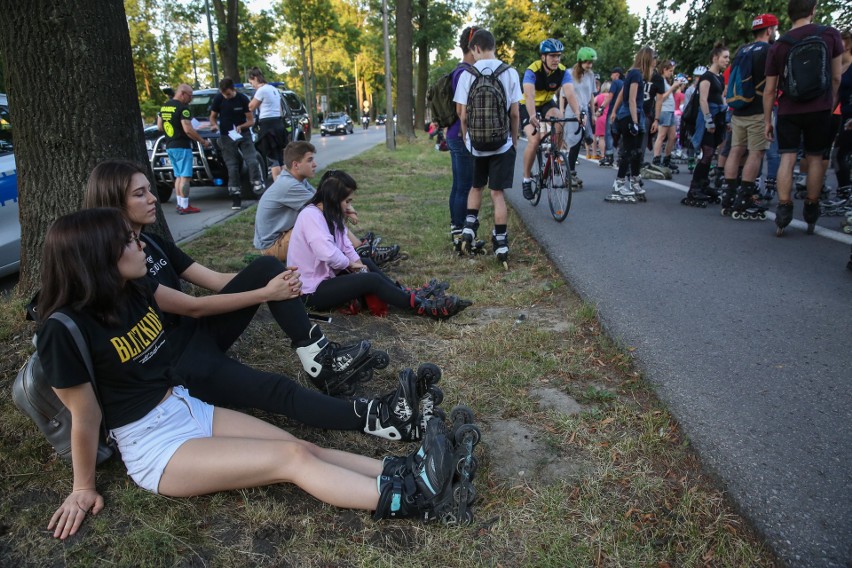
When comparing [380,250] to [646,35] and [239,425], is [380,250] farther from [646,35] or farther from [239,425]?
[646,35]

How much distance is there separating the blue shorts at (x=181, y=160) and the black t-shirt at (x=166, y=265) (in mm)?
6466

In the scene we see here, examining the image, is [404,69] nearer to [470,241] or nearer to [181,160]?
[181,160]

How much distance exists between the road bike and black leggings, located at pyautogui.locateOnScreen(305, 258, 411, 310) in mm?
3151

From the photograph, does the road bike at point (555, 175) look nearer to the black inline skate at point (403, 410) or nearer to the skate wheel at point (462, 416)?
the black inline skate at point (403, 410)

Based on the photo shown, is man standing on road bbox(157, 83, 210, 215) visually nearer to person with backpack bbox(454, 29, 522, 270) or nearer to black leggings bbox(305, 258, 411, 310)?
person with backpack bbox(454, 29, 522, 270)

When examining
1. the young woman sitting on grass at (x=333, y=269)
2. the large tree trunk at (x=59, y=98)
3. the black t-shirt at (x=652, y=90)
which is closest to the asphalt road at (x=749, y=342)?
the young woman sitting on grass at (x=333, y=269)

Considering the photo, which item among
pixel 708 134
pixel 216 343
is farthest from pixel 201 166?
pixel 708 134

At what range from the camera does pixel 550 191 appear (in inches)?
281

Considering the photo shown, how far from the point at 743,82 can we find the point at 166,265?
645cm

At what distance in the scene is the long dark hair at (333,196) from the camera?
417 cm

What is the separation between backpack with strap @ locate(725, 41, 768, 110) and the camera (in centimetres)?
641

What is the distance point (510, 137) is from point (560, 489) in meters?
3.86

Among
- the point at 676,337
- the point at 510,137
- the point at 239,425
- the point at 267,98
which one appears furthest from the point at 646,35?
the point at 239,425

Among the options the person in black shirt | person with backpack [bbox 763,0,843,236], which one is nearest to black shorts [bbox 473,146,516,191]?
person with backpack [bbox 763,0,843,236]
